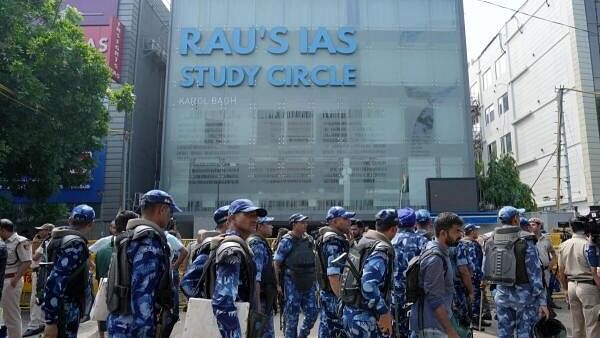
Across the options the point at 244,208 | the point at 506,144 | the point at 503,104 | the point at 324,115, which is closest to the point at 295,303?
the point at 244,208

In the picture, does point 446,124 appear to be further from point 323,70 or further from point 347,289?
point 347,289

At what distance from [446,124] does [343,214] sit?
18.8m

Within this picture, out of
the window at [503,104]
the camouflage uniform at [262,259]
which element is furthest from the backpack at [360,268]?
the window at [503,104]

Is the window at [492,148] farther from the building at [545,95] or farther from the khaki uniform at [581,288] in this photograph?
the khaki uniform at [581,288]

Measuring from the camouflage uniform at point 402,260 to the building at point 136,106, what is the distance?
19.5 metres

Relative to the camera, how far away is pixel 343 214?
226 inches

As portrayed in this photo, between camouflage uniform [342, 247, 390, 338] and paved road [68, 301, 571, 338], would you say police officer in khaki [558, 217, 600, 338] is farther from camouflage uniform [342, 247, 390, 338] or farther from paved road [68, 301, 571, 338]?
camouflage uniform [342, 247, 390, 338]

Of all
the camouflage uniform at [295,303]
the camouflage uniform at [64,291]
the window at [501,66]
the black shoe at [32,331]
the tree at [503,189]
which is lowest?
the black shoe at [32,331]

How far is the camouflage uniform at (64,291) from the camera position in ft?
14.7

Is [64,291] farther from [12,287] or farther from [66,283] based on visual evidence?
[12,287]

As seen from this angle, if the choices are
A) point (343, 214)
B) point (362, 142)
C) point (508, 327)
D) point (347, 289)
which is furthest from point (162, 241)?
point (362, 142)

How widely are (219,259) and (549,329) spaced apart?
3.74m

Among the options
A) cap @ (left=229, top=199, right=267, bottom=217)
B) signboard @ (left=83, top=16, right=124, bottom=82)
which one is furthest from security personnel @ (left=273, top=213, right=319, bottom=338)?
signboard @ (left=83, top=16, right=124, bottom=82)

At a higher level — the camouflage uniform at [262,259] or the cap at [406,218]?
the cap at [406,218]
